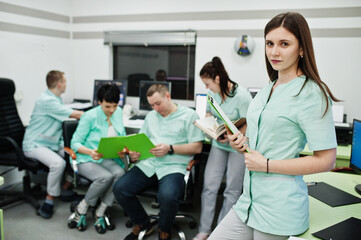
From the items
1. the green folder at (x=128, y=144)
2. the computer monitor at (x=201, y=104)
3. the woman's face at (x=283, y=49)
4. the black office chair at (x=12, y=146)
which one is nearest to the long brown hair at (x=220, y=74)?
the green folder at (x=128, y=144)

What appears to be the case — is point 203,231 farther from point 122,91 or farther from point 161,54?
point 161,54

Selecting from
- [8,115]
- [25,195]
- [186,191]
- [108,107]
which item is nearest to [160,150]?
[186,191]

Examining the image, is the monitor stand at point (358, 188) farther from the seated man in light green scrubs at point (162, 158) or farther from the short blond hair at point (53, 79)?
the short blond hair at point (53, 79)

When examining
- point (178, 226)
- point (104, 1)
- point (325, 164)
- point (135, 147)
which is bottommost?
point (178, 226)

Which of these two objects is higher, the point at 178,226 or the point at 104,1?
the point at 104,1

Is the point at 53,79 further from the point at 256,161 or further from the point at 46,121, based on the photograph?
the point at 256,161

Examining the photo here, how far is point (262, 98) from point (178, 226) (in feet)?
5.68

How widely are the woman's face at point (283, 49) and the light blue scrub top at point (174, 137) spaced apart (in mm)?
1457

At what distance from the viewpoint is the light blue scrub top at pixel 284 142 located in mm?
1111

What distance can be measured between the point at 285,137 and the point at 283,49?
327 mm

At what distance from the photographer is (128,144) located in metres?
2.47

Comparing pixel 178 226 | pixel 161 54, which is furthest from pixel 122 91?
pixel 178 226

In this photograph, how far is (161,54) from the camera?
4066 millimetres

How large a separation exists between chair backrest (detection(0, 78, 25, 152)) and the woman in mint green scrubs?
2.70 m
